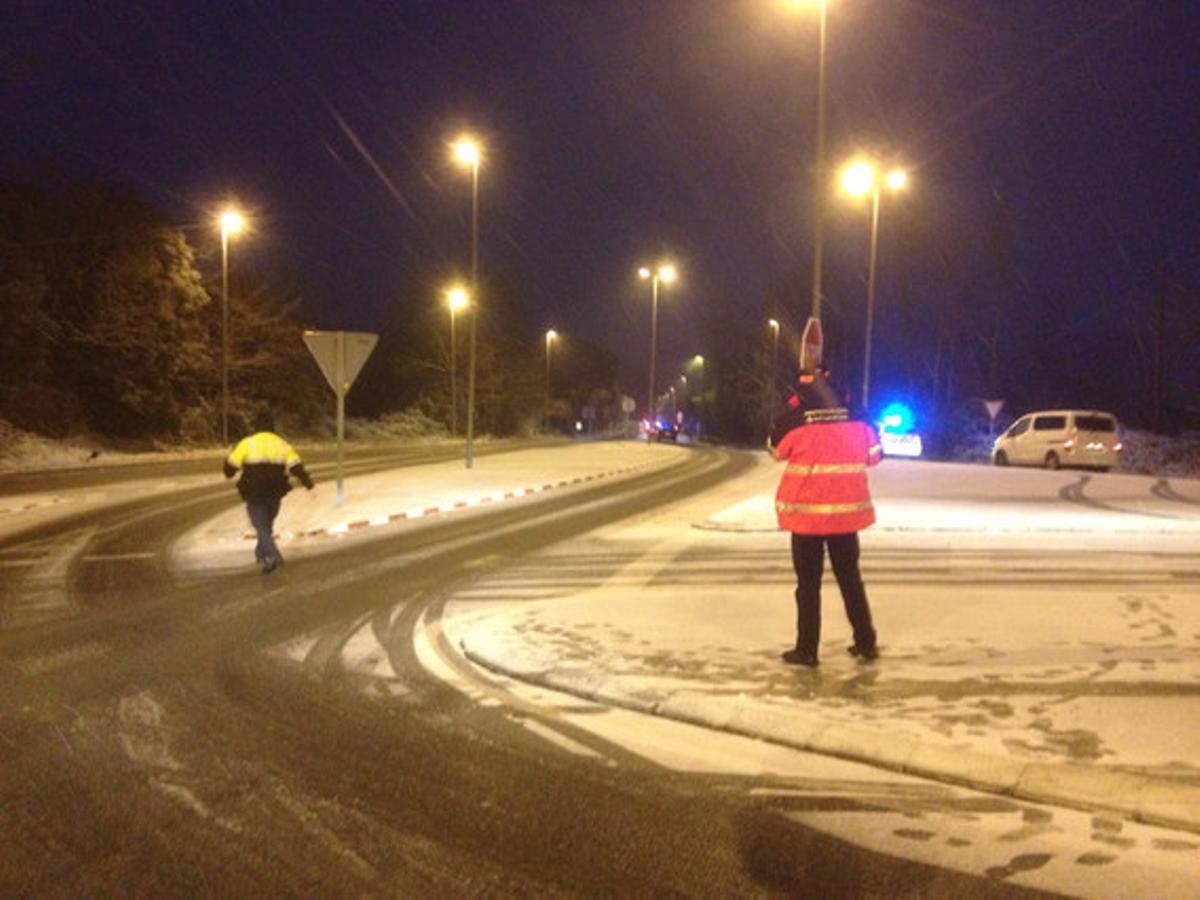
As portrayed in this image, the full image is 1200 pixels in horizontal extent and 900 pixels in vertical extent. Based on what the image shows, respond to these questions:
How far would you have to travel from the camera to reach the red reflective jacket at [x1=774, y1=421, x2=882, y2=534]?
22.9 ft

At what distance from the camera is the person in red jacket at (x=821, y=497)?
6988mm

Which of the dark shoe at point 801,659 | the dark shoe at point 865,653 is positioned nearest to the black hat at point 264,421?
the dark shoe at point 801,659

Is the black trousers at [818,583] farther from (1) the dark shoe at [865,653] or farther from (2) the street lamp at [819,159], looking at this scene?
(2) the street lamp at [819,159]

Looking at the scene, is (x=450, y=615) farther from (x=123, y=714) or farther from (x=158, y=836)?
(x=158, y=836)

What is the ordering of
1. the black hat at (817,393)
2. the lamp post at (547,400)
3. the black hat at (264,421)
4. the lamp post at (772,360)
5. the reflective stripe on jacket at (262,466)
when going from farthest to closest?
the lamp post at (547,400), the lamp post at (772,360), the black hat at (264,421), the reflective stripe on jacket at (262,466), the black hat at (817,393)

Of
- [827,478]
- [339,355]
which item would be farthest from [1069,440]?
[827,478]

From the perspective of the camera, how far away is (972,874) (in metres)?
4.12

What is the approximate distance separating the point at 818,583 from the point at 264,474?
6813 mm

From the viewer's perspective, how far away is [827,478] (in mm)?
6984

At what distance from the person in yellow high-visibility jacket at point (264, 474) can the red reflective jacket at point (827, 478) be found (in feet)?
21.0

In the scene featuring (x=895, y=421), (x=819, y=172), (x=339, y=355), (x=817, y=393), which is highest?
(x=819, y=172)

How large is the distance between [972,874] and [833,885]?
0.55 meters

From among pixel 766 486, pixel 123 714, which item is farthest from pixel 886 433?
pixel 123 714

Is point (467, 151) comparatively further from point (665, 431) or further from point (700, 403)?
point (700, 403)
